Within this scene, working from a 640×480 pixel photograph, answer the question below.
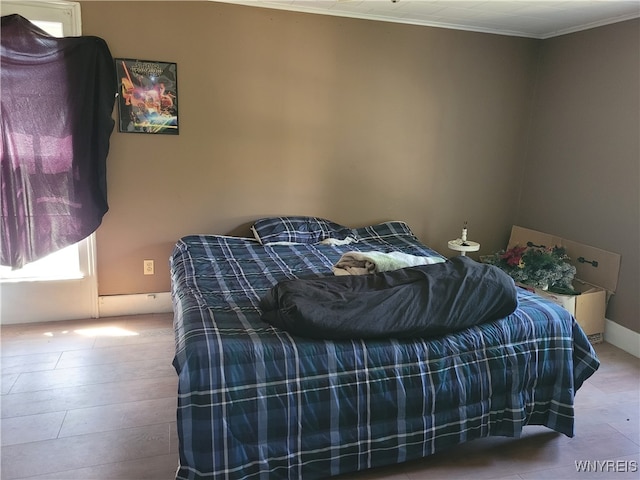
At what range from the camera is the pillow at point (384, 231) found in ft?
11.6

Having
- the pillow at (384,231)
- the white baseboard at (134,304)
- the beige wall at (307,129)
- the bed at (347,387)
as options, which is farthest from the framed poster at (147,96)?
the pillow at (384,231)

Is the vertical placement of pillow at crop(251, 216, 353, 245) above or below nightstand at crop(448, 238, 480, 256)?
above

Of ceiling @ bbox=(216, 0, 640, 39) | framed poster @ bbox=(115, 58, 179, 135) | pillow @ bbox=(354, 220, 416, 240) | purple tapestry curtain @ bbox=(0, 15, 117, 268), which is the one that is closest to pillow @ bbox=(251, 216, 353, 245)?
pillow @ bbox=(354, 220, 416, 240)

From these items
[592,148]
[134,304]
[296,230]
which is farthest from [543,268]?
[134,304]

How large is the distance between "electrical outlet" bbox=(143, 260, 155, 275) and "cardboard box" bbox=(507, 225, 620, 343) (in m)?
2.63

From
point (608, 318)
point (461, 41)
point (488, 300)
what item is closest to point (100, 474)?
point (488, 300)

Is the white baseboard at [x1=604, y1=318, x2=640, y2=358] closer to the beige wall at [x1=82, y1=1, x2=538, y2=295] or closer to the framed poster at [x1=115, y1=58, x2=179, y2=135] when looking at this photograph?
the beige wall at [x1=82, y1=1, x2=538, y2=295]

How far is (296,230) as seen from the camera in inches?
132

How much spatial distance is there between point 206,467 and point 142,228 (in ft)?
6.66

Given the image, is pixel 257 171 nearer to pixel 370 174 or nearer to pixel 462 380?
pixel 370 174

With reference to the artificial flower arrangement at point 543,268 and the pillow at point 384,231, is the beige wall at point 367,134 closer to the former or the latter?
the pillow at point 384,231

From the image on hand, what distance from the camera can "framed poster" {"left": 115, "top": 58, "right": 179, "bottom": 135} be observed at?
10.1 feet

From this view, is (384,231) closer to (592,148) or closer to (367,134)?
(367,134)

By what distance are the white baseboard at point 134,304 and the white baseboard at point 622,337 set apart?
301 cm
